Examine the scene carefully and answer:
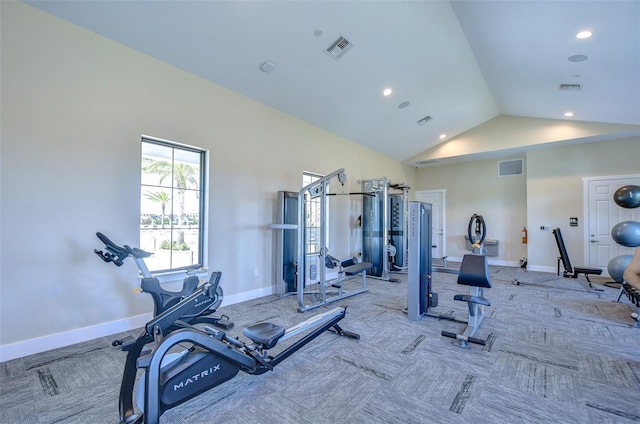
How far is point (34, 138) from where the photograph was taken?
2.69 m

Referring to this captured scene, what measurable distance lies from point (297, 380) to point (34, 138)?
3.25 metres

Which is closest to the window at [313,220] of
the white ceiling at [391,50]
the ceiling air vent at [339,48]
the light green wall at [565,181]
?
the white ceiling at [391,50]

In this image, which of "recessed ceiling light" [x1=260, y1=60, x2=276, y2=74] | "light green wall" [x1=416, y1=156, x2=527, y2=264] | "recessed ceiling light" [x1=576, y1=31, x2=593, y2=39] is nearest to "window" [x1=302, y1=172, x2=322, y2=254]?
"recessed ceiling light" [x1=260, y1=60, x2=276, y2=74]

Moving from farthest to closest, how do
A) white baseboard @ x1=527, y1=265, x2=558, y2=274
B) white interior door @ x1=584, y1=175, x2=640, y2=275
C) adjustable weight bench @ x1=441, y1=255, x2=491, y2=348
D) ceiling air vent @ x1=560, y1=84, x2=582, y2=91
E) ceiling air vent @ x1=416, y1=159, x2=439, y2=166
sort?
ceiling air vent @ x1=416, y1=159, x2=439, y2=166, white baseboard @ x1=527, y1=265, x2=558, y2=274, white interior door @ x1=584, y1=175, x2=640, y2=275, ceiling air vent @ x1=560, y1=84, x2=582, y2=91, adjustable weight bench @ x1=441, y1=255, x2=491, y2=348

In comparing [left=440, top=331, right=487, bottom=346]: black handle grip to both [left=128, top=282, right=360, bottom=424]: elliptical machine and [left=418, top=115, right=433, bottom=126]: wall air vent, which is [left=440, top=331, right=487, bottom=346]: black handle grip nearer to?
[left=128, top=282, right=360, bottom=424]: elliptical machine

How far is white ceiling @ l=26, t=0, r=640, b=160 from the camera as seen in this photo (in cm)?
308

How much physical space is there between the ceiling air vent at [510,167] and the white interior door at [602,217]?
150 cm

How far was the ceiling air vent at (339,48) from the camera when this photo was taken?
3.79m

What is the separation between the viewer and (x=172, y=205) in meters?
3.79

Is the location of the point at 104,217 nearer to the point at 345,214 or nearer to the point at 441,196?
the point at 345,214

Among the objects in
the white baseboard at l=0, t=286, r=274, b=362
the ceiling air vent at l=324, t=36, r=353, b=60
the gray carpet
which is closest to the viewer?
the gray carpet

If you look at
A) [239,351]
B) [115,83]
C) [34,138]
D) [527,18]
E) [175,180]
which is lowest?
[239,351]

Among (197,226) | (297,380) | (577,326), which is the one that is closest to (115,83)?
(197,226)

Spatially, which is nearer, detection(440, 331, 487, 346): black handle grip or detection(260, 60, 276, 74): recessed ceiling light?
detection(440, 331, 487, 346): black handle grip
